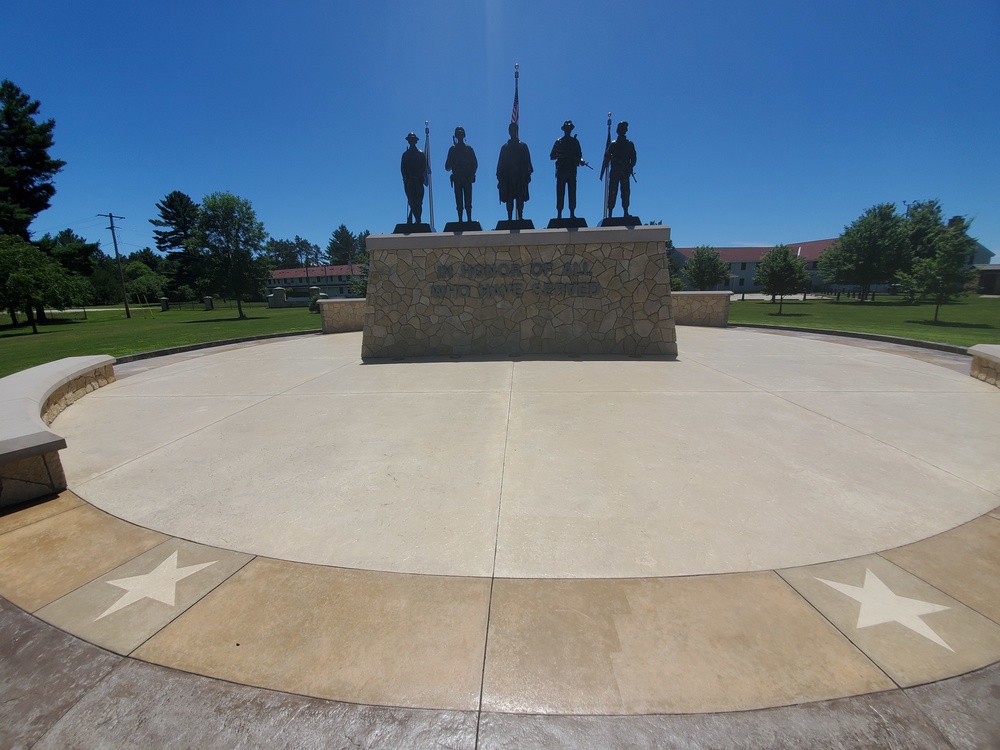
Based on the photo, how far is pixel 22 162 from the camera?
34.7 metres

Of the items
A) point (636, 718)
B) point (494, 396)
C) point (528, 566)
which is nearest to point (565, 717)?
point (636, 718)

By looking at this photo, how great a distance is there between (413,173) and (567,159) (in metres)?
3.99

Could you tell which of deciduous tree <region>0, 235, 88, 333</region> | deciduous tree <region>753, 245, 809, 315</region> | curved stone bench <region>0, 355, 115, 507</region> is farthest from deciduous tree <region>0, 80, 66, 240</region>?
deciduous tree <region>753, 245, 809, 315</region>

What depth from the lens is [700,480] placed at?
3791 millimetres

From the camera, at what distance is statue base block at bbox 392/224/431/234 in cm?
1098

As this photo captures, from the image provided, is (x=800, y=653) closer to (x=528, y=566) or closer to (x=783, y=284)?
(x=528, y=566)

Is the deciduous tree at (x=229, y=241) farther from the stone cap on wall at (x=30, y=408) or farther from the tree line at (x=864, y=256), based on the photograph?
the tree line at (x=864, y=256)

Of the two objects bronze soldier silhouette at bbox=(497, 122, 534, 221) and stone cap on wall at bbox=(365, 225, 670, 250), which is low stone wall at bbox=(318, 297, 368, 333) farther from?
bronze soldier silhouette at bbox=(497, 122, 534, 221)

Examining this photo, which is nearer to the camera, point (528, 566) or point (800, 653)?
point (800, 653)

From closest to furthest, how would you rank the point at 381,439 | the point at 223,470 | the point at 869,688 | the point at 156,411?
1. the point at 869,688
2. the point at 223,470
3. the point at 381,439
4. the point at 156,411

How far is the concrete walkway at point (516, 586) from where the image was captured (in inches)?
69.9

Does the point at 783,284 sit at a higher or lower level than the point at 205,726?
higher

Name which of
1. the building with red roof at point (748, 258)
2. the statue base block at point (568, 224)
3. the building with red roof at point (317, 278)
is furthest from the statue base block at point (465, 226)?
the building with red roof at point (317, 278)

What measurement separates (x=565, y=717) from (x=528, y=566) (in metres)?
0.97
